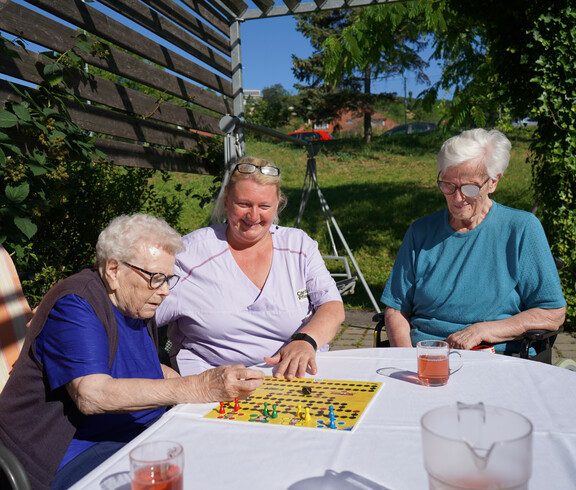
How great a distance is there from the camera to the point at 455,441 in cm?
78

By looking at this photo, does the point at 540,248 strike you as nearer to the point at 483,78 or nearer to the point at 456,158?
the point at 456,158

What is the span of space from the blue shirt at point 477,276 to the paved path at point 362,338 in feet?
6.96

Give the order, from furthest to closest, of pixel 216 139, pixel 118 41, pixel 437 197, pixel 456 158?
pixel 437 197
pixel 216 139
pixel 118 41
pixel 456 158

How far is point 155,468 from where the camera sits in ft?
3.48

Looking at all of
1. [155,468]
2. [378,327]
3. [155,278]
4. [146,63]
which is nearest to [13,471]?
[155,468]

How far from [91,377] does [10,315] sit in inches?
41.9

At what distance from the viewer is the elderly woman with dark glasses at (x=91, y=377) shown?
1.68 meters

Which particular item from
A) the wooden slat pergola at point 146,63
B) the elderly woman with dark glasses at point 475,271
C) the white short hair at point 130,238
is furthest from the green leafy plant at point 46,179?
the elderly woman with dark glasses at point 475,271

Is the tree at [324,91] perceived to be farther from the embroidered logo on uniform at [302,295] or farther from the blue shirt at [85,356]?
the blue shirt at [85,356]

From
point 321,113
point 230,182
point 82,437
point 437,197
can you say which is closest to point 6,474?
point 82,437

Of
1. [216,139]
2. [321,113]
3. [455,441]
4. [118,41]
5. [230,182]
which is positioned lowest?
[455,441]

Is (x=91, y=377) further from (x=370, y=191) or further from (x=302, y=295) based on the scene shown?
(x=370, y=191)

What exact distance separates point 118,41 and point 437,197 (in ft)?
31.6

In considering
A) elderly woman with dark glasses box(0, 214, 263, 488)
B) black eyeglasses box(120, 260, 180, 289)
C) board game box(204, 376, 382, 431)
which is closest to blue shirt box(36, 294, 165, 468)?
elderly woman with dark glasses box(0, 214, 263, 488)
